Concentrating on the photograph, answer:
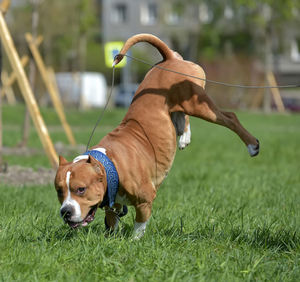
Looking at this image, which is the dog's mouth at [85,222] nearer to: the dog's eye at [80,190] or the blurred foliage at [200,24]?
the dog's eye at [80,190]

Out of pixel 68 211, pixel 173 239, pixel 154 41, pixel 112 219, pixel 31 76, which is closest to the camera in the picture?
pixel 68 211

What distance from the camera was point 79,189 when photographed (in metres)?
4.13

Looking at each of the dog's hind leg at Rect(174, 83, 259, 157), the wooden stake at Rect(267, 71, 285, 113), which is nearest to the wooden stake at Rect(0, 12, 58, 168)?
the dog's hind leg at Rect(174, 83, 259, 157)

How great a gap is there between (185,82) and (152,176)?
0.83m

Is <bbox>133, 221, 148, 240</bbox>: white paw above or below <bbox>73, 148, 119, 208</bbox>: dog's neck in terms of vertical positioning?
below

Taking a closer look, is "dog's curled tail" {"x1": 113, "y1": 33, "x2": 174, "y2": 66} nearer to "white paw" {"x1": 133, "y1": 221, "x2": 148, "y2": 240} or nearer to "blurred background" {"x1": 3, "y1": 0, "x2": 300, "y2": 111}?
"white paw" {"x1": 133, "y1": 221, "x2": 148, "y2": 240}

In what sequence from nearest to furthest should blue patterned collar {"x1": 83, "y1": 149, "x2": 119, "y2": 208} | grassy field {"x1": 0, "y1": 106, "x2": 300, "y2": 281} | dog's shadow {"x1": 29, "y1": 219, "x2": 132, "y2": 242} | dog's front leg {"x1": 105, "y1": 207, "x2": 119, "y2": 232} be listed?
grassy field {"x1": 0, "y1": 106, "x2": 300, "y2": 281}, blue patterned collar {"x1": 83, "y1": 149, "x2": 119, "y2": 208}, dog's shadow {"x1": 29, "y1": 219, "x2": 132, "y2": 242}, dog's front leg {"x1": 105, "y1": 207, "x2": 119, "y2": 232}

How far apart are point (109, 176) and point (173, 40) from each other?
4967 centimetres

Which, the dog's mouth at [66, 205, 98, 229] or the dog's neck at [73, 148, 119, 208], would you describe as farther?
the dog's neck at [73, 148, 119, 208]

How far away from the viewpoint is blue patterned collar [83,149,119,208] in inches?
170

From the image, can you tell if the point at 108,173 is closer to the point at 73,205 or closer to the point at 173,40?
the point at 73,205

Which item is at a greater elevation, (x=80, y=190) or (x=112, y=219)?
(x=80, y=190)

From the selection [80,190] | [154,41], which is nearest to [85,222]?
[80,190]

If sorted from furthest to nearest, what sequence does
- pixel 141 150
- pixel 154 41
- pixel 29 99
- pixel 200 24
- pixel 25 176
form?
pixel 200 24 < pixel 25 176 < pixel 29 99 < pixel 154 41 < pixel 141 150
